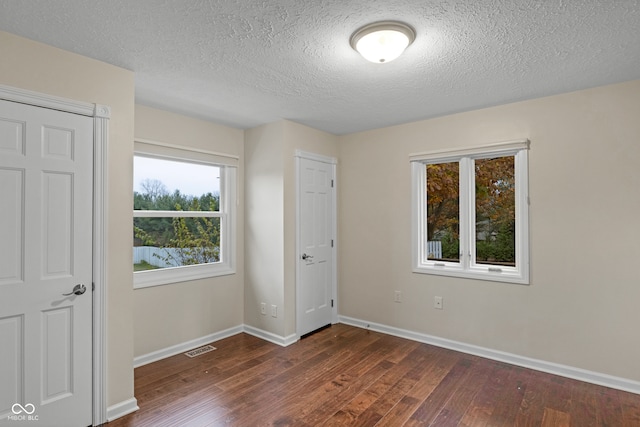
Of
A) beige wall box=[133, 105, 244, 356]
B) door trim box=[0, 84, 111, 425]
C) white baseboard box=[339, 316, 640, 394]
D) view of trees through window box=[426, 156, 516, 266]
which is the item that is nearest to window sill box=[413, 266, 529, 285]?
view of trees through window box=[426, 156, 516, 266]

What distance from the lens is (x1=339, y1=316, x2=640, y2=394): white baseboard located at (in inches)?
107

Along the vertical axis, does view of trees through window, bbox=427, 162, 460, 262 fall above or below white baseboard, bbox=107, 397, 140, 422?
above

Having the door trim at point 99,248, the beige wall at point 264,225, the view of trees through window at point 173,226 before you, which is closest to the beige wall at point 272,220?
the beige wall at point 264,225

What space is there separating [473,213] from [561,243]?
804mm

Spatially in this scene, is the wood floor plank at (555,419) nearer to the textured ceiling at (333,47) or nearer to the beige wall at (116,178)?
the textured ceiling at (333,47)

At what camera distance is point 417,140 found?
3781 millimetres

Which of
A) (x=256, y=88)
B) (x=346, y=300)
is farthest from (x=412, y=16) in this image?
(x=346, y=300)

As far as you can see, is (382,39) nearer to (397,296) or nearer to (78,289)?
(78,289)

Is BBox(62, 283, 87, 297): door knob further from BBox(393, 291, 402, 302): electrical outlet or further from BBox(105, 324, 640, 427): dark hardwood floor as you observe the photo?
BBox(393, 291, 402, 302): electrical outlet

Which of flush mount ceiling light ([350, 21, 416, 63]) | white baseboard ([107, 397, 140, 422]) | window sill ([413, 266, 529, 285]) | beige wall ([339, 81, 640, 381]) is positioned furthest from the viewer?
window sill ([413, 266, 529, 285])

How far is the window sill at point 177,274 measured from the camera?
10.5 feet

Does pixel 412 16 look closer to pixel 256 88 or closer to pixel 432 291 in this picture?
pixel 256 88

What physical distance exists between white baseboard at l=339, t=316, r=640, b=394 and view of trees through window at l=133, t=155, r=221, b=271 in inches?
84.4

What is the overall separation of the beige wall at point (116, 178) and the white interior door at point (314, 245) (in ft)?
5.95
